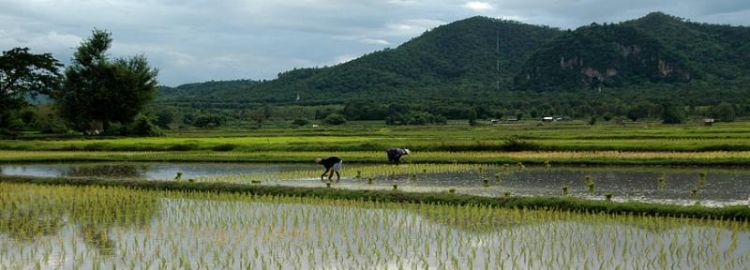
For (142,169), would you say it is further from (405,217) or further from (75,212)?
(405,217)

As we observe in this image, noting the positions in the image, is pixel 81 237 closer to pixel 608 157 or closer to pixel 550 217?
pixel 550 217

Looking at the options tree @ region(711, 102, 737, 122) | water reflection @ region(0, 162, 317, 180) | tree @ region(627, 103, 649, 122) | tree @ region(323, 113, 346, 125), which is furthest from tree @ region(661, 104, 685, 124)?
water reflection @ region(0, 162, 317, 180)

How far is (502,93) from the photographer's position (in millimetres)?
113500

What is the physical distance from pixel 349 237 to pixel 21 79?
43368mm

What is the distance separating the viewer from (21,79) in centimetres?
→ 4725

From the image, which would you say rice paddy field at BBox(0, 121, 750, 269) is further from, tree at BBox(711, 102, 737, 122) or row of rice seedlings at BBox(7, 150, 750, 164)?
tree at BBox(711, 102, 737, 122)

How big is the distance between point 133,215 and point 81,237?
221 centimetres

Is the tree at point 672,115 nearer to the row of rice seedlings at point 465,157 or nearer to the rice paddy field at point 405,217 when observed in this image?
the row of rice seedlings at point 465,157

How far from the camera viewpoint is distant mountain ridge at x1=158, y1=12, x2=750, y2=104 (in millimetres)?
115812

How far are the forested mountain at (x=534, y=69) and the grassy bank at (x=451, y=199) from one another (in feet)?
272

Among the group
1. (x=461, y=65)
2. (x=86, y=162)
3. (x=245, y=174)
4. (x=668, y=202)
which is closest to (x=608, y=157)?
(x=668, y=202)

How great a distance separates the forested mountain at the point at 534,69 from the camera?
111625 mm

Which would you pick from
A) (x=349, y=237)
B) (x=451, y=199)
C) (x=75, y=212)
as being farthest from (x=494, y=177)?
(x=75, y=212)

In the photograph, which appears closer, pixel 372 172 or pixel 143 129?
pixel 372 172
